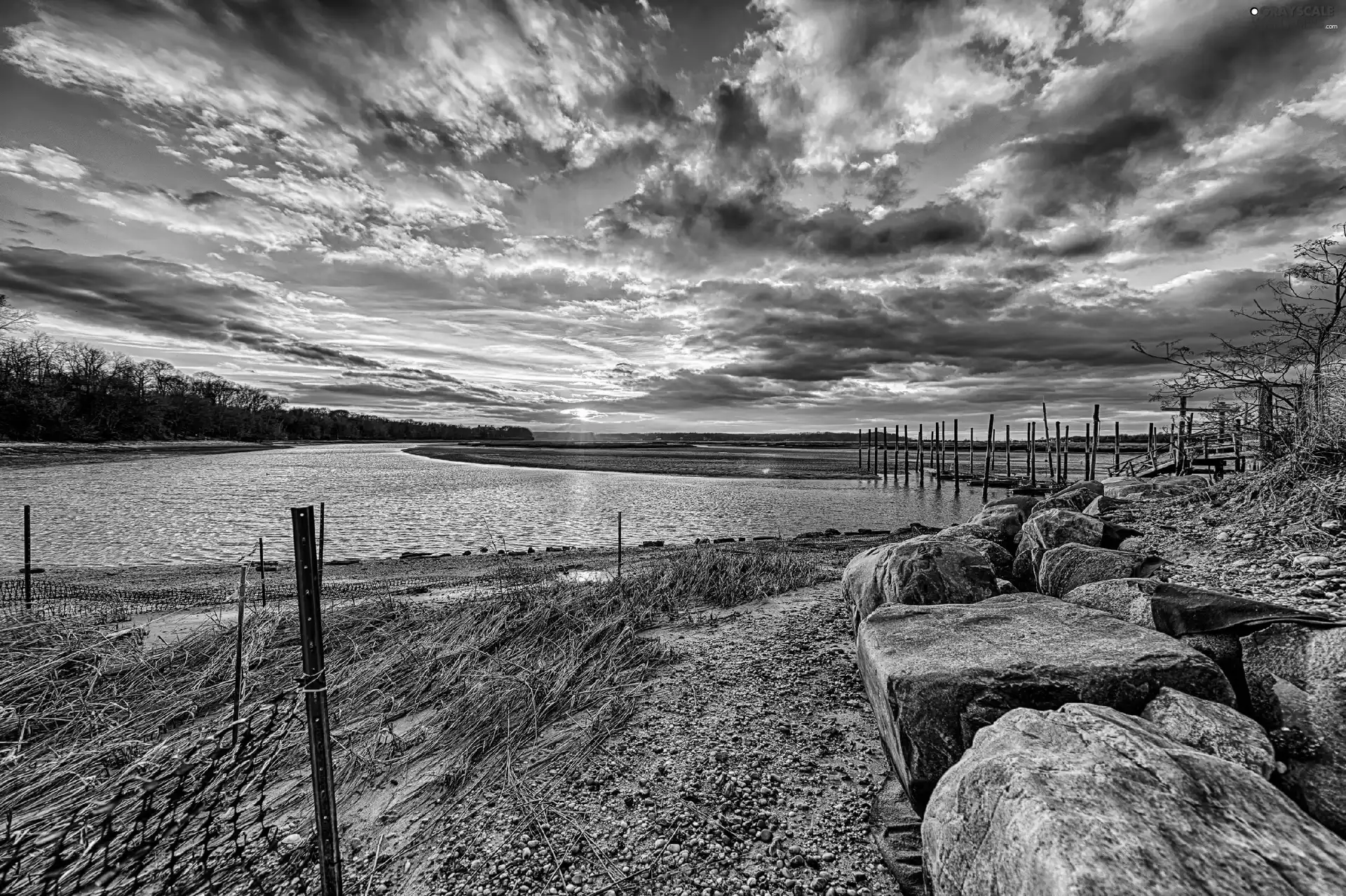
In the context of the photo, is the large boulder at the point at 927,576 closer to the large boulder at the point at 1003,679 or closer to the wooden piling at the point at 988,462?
the large boulder at the point at 1003,679

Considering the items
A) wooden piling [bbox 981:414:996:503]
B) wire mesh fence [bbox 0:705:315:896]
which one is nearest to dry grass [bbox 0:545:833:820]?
wire mesh fence [bbox 0:705:315:896]

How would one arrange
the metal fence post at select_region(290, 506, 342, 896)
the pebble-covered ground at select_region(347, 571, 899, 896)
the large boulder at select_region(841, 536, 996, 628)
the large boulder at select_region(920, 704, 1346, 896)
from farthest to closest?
the large boulder at select_region(841, 536, 996, 628) → the pebble-covered ground at select_region(347, 571, 899, 896) → the metal fence post at select_region(290, 506, 342, 896) → the large boulder at select_region(920, 704, 1346, 896)

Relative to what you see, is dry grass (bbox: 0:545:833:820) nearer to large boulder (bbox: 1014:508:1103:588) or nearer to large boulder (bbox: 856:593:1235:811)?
large boulder (bbox: 856:593:1235:811)

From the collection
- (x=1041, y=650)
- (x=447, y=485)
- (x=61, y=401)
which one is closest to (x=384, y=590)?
(x=1041, y=650)

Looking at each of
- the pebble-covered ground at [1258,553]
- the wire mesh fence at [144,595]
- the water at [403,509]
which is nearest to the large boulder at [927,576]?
the pebble-covered ground at [1258,553]

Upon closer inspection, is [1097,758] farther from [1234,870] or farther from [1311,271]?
[1311,271]

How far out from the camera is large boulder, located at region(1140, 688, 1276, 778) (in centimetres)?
262

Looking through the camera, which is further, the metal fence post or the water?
the water

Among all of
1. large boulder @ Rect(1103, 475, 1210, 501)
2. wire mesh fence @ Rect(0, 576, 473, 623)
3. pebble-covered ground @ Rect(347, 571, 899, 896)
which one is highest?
large boulder @ Rect(1103, 475, 1210, 501)

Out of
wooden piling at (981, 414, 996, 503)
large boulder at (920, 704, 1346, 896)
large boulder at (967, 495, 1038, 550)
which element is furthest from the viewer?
wooden piling at (981, 414, 996, 503)

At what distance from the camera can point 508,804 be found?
3619 millimetres

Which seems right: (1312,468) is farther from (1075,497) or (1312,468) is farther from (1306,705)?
(1075,497)

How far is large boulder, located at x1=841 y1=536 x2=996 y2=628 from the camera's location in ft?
18.8

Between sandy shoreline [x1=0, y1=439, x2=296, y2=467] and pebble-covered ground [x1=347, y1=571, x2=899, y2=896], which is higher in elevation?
sandy shoreline [x1=0, y1=439, x2=296, y2=467]
